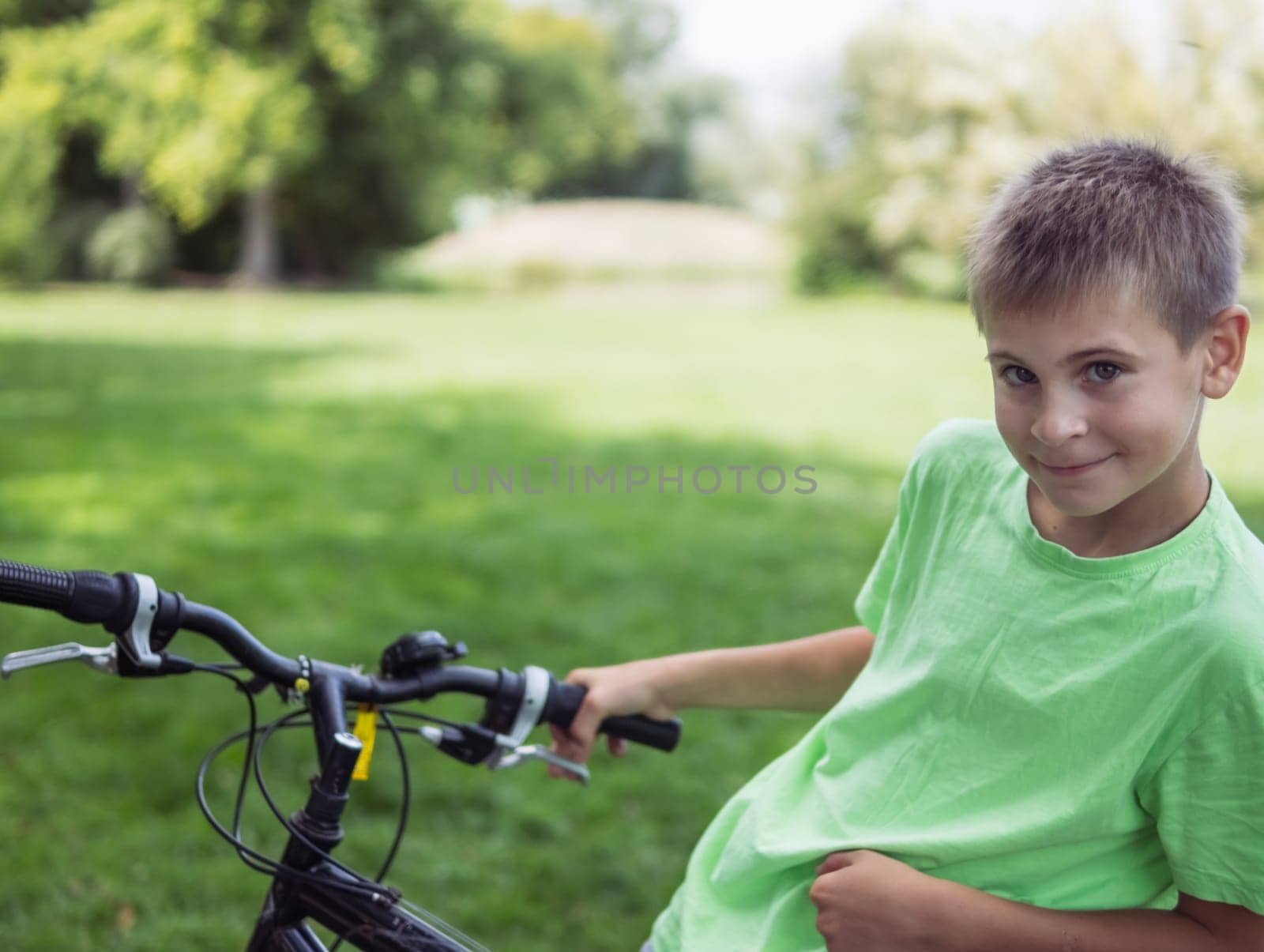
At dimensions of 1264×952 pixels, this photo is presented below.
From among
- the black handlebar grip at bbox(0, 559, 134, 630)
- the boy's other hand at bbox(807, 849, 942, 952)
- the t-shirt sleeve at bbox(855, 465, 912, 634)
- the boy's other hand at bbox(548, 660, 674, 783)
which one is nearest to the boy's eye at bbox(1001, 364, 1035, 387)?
the t-shirt sleeve at bbox(855, 465, 912, 634)

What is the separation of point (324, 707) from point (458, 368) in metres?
13.2

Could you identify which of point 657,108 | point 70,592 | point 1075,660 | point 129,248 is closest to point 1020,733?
point 1075,660

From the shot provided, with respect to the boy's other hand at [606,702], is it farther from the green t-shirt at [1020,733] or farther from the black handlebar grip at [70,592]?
the black handlebar grip at [70,592]

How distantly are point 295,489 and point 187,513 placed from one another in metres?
0.81

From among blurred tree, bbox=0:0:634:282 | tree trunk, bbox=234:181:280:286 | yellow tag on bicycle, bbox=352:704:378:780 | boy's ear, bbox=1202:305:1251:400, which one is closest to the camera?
boy's ear, bbox=1202:305:1251:400

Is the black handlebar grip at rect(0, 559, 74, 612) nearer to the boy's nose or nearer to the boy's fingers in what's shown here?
the boy's fingers

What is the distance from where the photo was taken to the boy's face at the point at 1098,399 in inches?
44.9

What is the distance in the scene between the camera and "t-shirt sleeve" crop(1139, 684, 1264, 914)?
1082mm

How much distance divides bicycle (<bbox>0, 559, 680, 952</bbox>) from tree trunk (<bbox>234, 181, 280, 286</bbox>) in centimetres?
2968

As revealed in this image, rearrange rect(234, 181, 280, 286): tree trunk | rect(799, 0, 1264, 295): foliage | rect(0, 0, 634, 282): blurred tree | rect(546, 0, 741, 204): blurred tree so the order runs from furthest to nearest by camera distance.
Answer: rect(546, 0, 741, 204): blurred tree < rect(234, 181, 280, 286): tree trunk < rect(0, 0, 634, 282): blurred tree < rect(799, 0, 1264, 295): foliage

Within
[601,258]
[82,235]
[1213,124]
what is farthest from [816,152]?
[82,235]

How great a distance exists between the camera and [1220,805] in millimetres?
1104

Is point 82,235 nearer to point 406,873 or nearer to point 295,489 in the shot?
Answer: point 295,489
